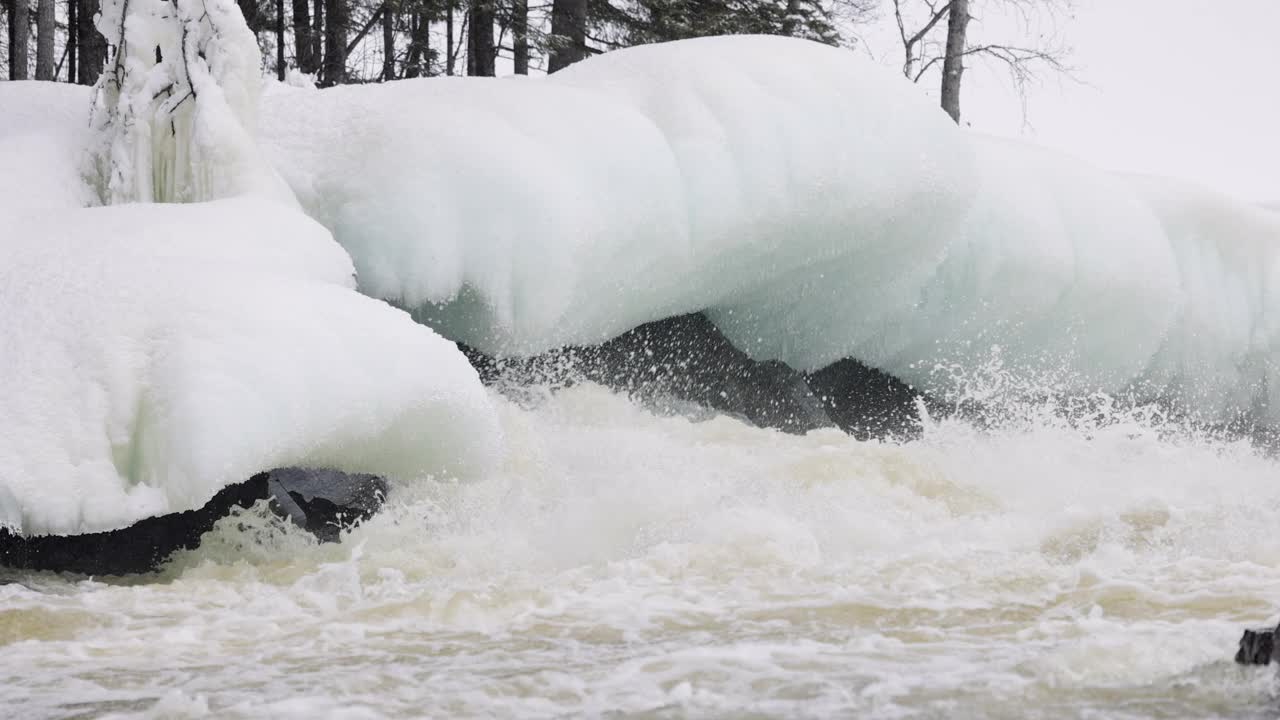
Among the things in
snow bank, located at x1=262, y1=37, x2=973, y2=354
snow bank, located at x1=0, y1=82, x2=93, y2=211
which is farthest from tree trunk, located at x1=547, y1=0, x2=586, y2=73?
snow bank, located at x1=0, y1=82, x2=93, y2=211

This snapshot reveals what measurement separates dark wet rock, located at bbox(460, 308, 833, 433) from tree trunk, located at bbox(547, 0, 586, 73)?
462 cm

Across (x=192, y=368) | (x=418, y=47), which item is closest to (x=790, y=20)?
(x=418, y=47)

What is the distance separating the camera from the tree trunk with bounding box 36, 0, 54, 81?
46.3 feet

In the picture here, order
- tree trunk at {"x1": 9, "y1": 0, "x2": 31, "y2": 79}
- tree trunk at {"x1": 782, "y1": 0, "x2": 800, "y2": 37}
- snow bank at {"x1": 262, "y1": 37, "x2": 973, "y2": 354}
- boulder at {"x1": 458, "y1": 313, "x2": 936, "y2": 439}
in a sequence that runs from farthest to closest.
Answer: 1. tree trunk at {"x1": 782, "y1": 0, "x2": 800, "y2": 37}
2. tree trunk at {"x1": 9, "y1": 0, "x2": 31, "y2": 79}
3. boulder at {"x1": 458, "y1": 313, "x2": 936, "y2": 439}
4. snow bank at {"x1": 262, "y1": 37, "x2": 973, "y2": 354}

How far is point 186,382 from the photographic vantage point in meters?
4.05

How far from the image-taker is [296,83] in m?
7.52

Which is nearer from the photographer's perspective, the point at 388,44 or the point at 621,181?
the point at 621,181

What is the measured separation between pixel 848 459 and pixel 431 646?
3.43m

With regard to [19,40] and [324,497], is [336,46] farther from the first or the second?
[324,497]

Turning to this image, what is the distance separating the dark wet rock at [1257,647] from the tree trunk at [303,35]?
509 inches

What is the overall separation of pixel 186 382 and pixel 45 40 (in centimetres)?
1213

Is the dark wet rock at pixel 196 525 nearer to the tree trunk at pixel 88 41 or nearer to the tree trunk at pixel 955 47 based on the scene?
the tree trunk at pixel 88 41

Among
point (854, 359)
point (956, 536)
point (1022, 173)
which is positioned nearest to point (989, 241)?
point (1022, 173)

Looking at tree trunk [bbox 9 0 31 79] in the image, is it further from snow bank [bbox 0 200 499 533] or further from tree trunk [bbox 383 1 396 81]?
snow bank [bbox 0 200 499 533]
